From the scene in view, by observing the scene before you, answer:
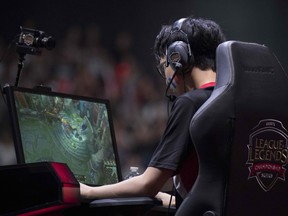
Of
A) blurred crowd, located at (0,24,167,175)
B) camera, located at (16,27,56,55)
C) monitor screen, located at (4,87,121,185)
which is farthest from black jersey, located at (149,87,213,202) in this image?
blurred crowd, located at (0,24,167,175)

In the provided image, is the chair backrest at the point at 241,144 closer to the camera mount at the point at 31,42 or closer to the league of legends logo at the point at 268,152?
the league of legends logo at the point at 268,152

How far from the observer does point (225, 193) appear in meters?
1.54

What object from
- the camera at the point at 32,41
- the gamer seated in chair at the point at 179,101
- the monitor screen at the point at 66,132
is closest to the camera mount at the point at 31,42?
the camera at the point at 32,41

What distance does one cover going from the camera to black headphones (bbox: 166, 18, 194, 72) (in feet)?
6.09

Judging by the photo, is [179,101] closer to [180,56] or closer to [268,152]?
[180,56]

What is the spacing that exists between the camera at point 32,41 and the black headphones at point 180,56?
1.50ft

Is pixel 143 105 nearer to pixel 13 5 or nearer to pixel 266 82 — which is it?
pixel 13 5

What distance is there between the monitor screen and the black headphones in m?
0.39

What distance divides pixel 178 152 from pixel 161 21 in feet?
8.18

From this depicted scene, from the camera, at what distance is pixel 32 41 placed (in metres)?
2.10

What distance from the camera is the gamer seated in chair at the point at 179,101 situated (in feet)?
5.58

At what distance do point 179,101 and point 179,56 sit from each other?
18 cm

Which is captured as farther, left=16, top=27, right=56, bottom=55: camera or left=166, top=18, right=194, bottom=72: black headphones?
left=16, top=27, right=56, bottom=55: camera

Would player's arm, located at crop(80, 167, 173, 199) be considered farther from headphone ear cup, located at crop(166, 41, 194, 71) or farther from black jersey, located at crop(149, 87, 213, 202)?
headphone ear cup, located at crop(166, 41, 194, 71)
